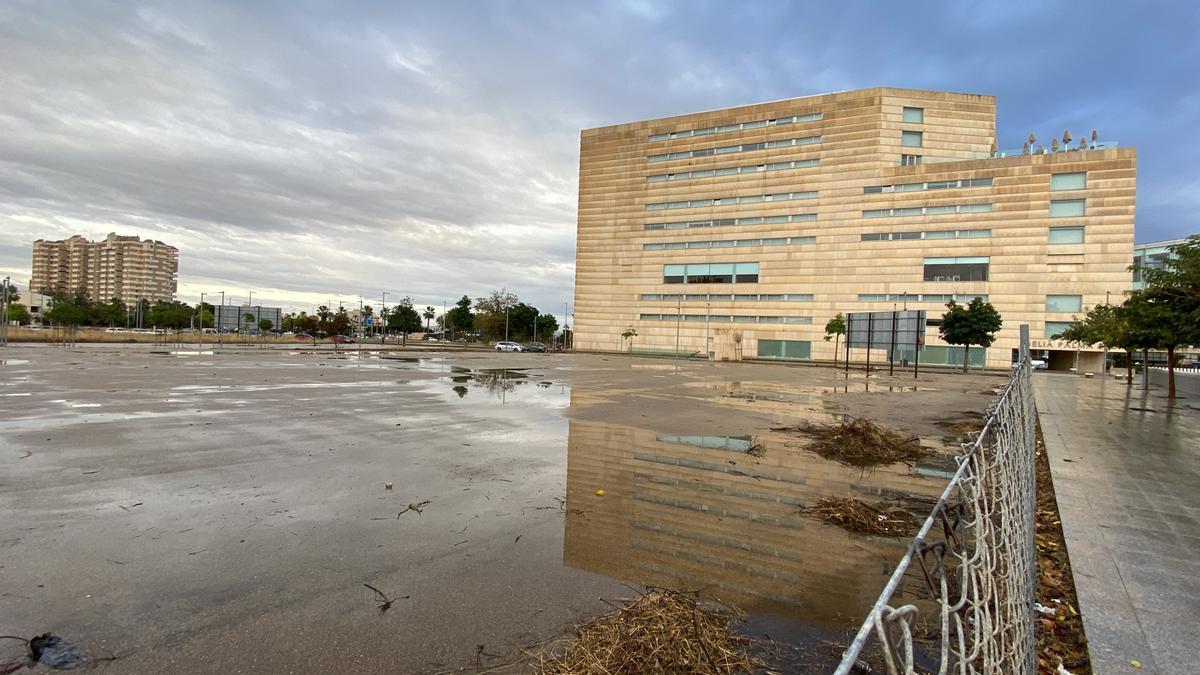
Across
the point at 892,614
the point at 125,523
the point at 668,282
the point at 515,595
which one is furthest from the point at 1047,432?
the point at 668,282

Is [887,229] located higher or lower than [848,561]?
higher

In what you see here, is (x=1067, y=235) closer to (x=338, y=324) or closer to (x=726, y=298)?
(x=726, y=298)

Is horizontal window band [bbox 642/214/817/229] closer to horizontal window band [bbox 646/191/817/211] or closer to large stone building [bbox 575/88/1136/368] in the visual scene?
large stone building [bbox 575/88/1136/368]

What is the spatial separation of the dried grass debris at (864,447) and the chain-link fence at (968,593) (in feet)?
10.7

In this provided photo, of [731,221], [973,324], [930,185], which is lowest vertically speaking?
[973,324]

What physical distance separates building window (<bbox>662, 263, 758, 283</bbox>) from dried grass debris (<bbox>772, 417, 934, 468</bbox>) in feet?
213

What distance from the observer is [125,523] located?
505 centimetres

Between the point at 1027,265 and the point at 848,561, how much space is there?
69.7 metres

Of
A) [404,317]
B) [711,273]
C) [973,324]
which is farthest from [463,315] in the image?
[973,324]

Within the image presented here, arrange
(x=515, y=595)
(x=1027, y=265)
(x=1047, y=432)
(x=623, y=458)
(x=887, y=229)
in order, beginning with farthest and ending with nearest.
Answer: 1. (x=887, y=229)
2. (x=1027, y=265)
3. (x=1047, y=432)
4. (x=623, y=458)
5. (x=515, y=595)

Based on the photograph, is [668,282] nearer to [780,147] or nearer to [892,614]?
[780,147]

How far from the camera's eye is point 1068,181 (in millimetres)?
58125

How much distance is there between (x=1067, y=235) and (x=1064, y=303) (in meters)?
6.99

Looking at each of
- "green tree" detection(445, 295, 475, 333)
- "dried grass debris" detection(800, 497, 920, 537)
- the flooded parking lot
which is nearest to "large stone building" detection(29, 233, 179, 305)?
"green tree" detection(445, 295, 475, 333)
